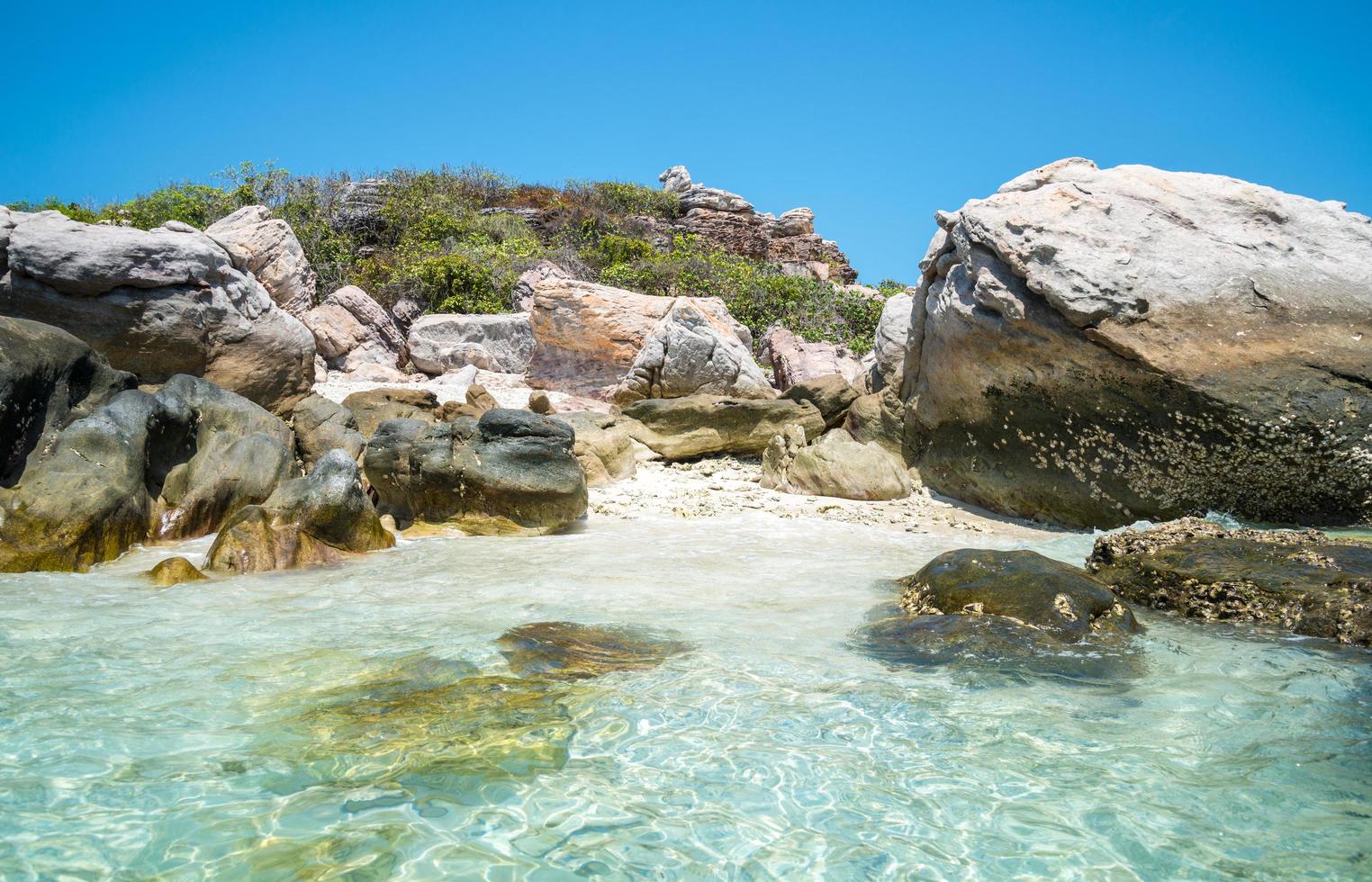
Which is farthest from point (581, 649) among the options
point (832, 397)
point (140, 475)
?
point (832, 397)

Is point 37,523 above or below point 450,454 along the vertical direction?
below

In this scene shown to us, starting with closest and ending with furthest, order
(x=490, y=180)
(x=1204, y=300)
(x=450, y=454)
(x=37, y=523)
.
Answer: (x=37, y=523)
(x=1204, y=300)
(x=450, y=454)
(x=490, y=180)

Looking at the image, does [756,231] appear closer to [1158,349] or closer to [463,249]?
[463,249]

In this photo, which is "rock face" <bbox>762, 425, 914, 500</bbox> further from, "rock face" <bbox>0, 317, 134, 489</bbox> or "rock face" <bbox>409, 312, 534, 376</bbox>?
"rock face" <bbox>409, 312, 534, 376</bbox>

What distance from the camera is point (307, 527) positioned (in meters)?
7.12

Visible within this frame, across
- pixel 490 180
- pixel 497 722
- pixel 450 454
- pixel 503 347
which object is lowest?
pixel 497 722

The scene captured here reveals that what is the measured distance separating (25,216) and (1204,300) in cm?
1251

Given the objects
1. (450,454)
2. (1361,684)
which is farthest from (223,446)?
(1361,684)

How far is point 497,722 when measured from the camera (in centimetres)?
364

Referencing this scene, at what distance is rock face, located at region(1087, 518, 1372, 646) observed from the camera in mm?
5125

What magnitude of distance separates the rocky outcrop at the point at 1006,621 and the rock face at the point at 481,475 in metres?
3.79

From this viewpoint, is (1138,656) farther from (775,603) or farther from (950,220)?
(950,220)

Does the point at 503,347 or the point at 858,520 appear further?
the point at 503,347

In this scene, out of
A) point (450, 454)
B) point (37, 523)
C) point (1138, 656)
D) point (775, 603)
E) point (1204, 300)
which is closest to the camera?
point (1138, 656)
